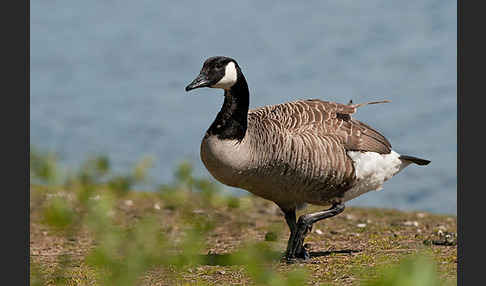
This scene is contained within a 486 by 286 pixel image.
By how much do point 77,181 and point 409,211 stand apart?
1303 cm

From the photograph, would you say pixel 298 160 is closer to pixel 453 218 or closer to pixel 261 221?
pixel 261 221

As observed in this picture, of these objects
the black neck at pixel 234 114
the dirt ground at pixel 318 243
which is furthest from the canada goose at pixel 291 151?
the dirt ground at pixel 318 243

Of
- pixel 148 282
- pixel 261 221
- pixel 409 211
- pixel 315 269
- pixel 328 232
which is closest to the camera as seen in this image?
pixel 148 282

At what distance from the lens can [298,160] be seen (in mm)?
7453

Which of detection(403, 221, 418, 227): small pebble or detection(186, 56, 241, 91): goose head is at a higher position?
detection(186, 56, 241, 91): goose head

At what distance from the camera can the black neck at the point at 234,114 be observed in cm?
737

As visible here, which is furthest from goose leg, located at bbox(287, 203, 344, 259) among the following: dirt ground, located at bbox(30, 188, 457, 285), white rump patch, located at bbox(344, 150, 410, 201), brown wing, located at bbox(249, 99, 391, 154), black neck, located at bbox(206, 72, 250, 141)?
black neck, located at bbox(206, 72, 250, 141)

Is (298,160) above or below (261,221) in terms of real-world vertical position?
above

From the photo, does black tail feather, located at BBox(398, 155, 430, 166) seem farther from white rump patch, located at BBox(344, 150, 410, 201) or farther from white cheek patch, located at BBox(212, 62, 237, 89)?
white cheek patch, located at BBox(212, 62, 237, 89)

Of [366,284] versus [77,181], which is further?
[77,181]

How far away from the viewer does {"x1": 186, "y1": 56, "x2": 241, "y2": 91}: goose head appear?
7.29 metres

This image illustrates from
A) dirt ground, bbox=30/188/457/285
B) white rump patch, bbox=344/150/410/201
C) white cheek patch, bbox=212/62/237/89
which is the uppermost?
white cheek patch, bbox=212/62/237/89

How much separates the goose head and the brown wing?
0.80 metres

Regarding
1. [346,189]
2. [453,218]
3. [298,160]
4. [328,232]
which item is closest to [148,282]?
[298,160]
